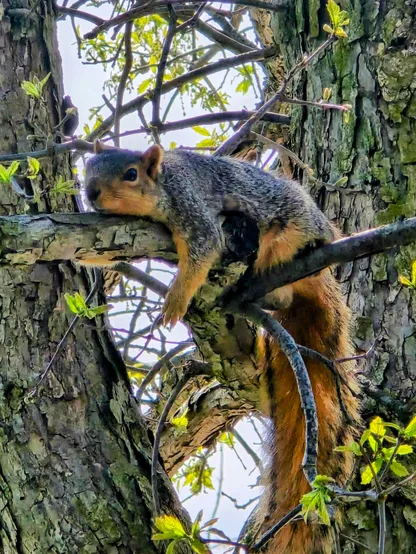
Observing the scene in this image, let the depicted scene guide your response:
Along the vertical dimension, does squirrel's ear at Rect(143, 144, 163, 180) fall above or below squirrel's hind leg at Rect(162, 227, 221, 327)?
above

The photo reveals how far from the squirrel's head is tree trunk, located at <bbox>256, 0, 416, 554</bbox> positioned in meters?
0.53

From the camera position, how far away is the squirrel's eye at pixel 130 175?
2.44 m

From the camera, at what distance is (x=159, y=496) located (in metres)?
2.28

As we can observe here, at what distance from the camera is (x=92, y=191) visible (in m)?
2.35

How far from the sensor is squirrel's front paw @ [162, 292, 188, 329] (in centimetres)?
234

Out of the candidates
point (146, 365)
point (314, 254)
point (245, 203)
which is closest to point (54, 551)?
point (314, 254)

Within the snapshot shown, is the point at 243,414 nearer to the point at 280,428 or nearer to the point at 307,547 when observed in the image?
the point at 280,428

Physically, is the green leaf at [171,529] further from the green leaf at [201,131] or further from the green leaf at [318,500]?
the green leaf at [201,131]

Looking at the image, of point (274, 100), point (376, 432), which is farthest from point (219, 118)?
point (376, 432)

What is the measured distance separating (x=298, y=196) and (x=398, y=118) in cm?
45

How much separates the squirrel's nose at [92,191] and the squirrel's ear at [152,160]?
0.23 m

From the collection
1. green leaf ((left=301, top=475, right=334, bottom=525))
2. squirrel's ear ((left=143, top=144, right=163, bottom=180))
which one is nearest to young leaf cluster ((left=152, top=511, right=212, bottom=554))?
green leaf ((left=301, top=475, right=334, bottom=525))

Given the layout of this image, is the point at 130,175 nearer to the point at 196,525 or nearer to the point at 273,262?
the point at 273,262

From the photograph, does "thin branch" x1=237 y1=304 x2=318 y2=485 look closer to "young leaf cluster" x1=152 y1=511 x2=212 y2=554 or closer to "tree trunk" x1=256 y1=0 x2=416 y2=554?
"young leaf cluster" x1=152 y1=511 x2=212 y2=554
